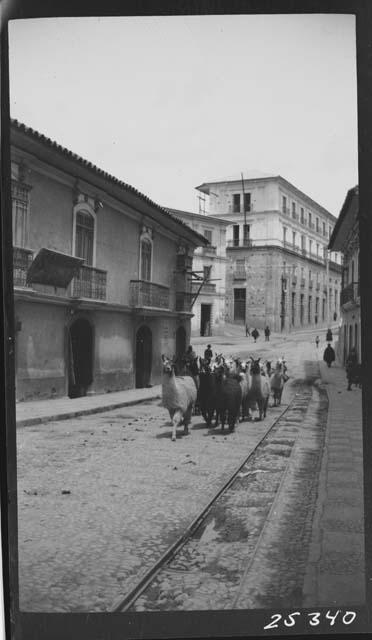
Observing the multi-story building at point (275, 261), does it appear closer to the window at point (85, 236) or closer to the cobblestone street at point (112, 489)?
the cobblestone street at point (112, 489)

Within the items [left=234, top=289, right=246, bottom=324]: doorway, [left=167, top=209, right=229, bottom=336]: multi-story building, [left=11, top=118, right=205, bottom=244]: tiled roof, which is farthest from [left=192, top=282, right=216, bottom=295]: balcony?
[left=11, top=118, right=205, bottom=244]: tiled roof

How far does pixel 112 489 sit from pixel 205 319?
1.31m

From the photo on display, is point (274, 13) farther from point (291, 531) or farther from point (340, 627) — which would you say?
point (340, 627)

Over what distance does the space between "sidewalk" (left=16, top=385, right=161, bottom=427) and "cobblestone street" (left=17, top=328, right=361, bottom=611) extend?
0.15 feet

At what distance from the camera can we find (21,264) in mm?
3098

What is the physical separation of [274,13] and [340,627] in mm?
3438

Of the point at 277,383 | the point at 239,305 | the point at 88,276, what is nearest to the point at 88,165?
the point at 88,276

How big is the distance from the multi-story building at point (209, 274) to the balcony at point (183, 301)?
0.04 meters

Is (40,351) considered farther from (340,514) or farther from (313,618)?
(313,618)

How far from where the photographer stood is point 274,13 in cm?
309

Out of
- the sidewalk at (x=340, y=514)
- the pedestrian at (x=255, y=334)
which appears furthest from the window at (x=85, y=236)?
the sidewalk at (x=340, y=514)

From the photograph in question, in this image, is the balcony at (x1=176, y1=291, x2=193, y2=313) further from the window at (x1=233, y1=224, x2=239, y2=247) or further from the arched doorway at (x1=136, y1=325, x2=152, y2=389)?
the window at (x1=233, y1=224, x2=239, y2=247)

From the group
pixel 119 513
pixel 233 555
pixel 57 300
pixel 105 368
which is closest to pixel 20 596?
pixel 119 513

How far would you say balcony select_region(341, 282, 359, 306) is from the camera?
10.3 ft
